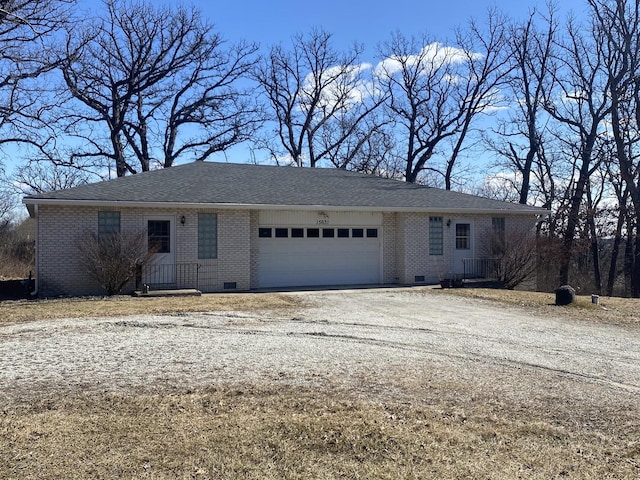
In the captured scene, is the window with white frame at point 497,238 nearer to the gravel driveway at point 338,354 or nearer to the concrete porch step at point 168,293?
the gravel driveway at point 338,354

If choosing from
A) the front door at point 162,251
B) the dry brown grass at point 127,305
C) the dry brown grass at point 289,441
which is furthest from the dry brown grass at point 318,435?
the front door at point 162,251

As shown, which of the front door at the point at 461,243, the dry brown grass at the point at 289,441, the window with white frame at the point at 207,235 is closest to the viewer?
the dry brown grass at the point at 289,441

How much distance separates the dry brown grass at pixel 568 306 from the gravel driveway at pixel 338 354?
107 cm

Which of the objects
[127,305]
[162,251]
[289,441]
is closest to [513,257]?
[162,251]

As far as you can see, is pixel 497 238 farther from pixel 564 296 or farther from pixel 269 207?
pixel 269 207

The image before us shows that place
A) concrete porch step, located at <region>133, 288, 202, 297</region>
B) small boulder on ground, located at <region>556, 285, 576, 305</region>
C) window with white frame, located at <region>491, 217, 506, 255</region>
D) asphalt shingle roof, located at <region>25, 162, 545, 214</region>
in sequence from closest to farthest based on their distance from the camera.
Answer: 1. small boulder on ground, located at <region>556, 285, 576, 305</region>
2. concrete porch step, located at <region>133, 288, 202, 297</region>
3. asphalt shingle roof, located at <region>25, 162, 545, 214</region>
4. window with white frame, located at <region>491, 217, 506, 255</region>

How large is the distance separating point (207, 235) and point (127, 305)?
4.29 m

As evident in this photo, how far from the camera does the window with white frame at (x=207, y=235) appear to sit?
15.9 metres

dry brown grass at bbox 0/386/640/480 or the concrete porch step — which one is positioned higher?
the concrete porch step

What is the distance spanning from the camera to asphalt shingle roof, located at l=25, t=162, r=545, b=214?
50.0 feet

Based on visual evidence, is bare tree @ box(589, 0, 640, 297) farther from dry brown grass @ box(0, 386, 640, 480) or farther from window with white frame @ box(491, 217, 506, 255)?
dry brown grass @ box(0, 386, 640, 480)

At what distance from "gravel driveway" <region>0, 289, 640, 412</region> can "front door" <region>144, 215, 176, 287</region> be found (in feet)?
16.0

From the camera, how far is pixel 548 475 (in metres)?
3.87

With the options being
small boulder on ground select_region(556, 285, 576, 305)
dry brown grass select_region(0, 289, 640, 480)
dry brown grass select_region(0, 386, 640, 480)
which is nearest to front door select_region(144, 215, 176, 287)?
dry brown grass select_region(0, 289, 640, 480)
